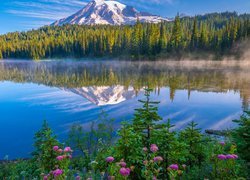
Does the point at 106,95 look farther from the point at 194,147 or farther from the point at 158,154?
the point at 158,154

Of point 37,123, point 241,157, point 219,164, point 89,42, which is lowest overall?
point 37,123

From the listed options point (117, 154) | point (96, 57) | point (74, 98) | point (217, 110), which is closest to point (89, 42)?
point (96, 57)

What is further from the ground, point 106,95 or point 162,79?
point 162,79

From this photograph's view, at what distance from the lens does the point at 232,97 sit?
88.9ft

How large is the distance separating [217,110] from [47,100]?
17897 mm

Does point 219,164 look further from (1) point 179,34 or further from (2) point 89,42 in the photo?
(2) point 89,42

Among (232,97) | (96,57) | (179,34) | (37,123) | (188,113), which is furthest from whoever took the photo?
(96,57)

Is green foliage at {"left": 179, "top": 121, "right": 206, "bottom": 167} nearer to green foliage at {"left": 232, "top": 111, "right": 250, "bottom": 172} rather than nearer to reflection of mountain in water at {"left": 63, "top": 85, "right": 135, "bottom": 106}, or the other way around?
green foliage at {"left": 232, "top": 111, "right": 250, "bottom": 172}

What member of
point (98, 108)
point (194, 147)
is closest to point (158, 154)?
point (194, 147)

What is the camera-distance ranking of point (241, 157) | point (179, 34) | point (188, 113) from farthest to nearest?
point (179, 34) < point (188, 113) < point (241, 157)

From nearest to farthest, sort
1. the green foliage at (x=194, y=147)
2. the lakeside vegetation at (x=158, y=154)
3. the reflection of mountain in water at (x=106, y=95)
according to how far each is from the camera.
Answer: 1. the lakeside vegetation at (x=158, y=154)
2. the green foliage at (x=194, y=147)
3. the reflection of mountain in water at (x=106, y=95)

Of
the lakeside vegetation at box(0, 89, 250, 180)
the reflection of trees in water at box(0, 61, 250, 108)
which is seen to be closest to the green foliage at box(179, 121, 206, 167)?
the lakeside vegetation at box(0, 89, 250, 180)

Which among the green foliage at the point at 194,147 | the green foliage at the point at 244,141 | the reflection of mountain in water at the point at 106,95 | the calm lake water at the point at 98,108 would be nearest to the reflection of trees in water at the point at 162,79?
the calm lake water at the point at 98,108

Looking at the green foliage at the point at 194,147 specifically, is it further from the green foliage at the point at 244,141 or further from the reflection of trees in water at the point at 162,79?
the reflection of trees in water at the point at 162,79
